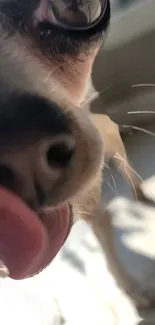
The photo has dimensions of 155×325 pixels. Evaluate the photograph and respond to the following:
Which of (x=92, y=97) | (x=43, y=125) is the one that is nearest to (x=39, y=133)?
(x=43, y=125)

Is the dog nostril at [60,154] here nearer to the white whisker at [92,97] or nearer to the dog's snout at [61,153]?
the dog's snout at [61,153]

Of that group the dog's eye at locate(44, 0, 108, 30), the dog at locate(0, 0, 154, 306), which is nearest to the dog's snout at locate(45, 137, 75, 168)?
the dog at locate(0, 0, 154, 306)

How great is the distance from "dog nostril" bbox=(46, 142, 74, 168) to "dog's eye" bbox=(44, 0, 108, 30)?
0.58ft

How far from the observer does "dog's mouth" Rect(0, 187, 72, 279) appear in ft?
1.60

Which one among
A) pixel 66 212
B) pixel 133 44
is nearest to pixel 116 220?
pixel 133 44

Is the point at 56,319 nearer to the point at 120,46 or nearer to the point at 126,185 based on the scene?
the point at 126,185

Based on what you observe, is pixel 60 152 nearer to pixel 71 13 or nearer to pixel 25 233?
pixel 25 233

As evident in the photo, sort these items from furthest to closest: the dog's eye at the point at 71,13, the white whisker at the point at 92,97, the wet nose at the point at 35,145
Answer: the white whisker at the point at 92,97 < the dog's eye at the point at 71,13 < the wet nose at the point at 35,145

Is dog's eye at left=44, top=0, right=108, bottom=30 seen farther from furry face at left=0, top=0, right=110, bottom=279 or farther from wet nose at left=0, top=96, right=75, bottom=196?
wet nose at left=0, top=96, right=75, bottom=196

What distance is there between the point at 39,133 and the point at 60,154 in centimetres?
3

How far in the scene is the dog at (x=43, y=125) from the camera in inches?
18.5

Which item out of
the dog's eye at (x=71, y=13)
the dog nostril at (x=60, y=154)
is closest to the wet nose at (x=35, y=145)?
the dog nostril at (x=60, y=154)

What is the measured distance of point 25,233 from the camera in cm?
50

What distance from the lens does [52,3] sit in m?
0.62
